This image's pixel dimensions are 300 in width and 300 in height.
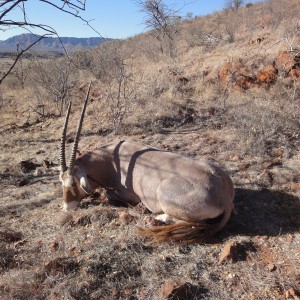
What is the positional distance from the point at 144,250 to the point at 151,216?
726 mm

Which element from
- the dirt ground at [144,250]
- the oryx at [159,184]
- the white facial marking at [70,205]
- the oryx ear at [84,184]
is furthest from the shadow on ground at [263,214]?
the white facial marking at [70,205]

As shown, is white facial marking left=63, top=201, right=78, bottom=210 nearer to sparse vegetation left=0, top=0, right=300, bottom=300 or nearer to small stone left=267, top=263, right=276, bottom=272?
sparse vegetation left=0, top=0, right=300, bottom=300

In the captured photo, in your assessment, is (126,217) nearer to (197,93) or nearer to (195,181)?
(195,181)

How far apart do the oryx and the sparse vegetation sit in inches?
7.0

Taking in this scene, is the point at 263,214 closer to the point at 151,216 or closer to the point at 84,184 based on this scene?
the point at 151,216

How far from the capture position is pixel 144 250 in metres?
3.79

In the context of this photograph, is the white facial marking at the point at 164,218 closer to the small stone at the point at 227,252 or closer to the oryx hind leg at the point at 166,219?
the oryx hind leg at the point at 166,219

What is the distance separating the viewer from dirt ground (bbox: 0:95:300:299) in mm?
3252

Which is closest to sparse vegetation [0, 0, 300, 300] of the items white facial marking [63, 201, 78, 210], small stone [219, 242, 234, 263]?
small stone [219, 242, 234, 263]

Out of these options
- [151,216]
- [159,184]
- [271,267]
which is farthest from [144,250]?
[271,267]

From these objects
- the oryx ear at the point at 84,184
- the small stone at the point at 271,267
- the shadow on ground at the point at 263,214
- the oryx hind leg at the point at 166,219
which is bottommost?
the small stone at the point at 271,267

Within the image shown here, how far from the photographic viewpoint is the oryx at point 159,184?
3.96 meters

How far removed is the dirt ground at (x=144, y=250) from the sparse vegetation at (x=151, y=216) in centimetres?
1

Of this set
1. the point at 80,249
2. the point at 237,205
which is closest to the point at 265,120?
the point at 237,205
